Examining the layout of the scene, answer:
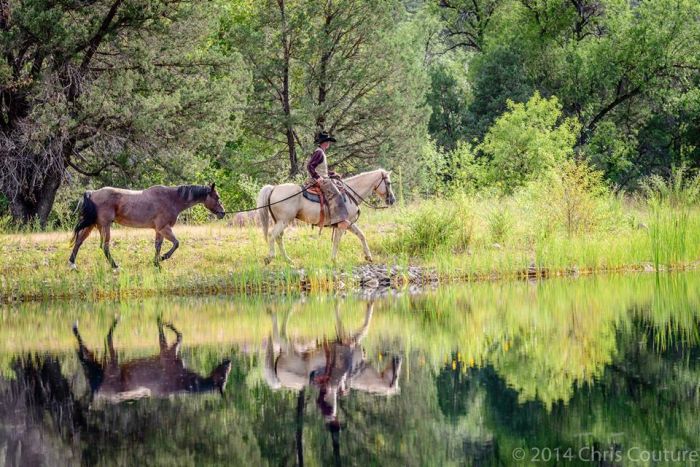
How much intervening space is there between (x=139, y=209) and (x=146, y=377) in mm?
9763

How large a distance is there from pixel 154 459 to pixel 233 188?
100.0 ft

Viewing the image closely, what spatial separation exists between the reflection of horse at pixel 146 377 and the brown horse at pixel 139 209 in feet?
25.1

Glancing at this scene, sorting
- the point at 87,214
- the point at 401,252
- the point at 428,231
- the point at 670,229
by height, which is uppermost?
the point at 87,214

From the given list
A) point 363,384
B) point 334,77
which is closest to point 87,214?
point 363,384

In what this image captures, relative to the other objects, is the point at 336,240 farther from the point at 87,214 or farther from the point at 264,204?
the point at 87,214

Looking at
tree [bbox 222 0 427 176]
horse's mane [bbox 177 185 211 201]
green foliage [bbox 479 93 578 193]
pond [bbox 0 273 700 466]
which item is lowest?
pond [bbox 0 273 700 466]

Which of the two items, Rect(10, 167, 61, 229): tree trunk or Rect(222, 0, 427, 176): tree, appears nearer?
Rect(10, 167, 61, 229): tree trunk

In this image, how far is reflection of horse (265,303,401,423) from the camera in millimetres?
9852

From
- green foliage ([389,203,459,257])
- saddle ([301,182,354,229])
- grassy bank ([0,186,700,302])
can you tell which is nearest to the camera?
grassy bank ([0,186,700,302])

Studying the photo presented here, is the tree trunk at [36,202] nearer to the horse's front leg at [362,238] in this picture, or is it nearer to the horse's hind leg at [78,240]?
the horse's hind leg at [78,240]

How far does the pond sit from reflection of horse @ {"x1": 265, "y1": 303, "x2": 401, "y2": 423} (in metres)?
0.03

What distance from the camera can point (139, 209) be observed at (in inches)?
790

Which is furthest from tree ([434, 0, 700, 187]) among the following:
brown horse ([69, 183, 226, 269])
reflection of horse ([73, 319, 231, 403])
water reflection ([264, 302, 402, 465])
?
reflection of horse ([73, 319, 231, 403])

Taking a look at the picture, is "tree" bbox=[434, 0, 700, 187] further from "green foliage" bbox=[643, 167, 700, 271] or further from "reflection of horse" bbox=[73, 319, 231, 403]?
"reflection of horse" bbox=[73, 319, 231, 403]
